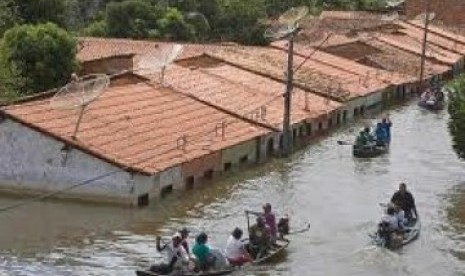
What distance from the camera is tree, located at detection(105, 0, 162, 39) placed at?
64.7m

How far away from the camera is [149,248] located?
26797 millimetres

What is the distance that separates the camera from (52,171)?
30953 mm

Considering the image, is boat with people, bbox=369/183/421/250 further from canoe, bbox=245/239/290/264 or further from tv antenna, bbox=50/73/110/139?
tv antenna, bbox=50/73/110/139

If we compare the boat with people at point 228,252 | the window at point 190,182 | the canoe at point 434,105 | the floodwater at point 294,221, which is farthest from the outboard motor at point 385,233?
the canoe at point 434,105

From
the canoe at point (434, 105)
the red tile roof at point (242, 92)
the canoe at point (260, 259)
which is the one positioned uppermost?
the red tile roof at point (242, 92)

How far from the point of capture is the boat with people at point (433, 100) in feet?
181

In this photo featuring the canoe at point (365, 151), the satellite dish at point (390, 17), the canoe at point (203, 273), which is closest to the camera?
the canoe at point (203, 273)

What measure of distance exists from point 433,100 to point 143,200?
28077 mm

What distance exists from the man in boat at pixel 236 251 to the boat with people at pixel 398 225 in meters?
4.47

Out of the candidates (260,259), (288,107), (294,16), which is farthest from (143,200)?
(294,16)

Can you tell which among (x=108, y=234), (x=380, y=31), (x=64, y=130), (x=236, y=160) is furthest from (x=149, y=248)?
(x=380, y=31)

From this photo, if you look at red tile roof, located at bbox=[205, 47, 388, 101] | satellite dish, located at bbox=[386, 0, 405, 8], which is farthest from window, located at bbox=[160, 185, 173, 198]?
satellite dish, located at bbox=[386, 0, 405, 8]

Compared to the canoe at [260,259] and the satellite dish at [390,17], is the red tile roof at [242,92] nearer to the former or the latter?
the canoe at [260,259]

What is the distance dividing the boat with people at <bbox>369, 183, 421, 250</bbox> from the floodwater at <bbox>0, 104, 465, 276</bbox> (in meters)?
0.32
